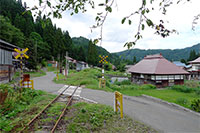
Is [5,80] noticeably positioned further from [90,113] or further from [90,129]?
[90,129]

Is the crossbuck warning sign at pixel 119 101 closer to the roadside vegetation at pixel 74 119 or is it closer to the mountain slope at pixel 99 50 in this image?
the roadside vegetation at pixel 74 119

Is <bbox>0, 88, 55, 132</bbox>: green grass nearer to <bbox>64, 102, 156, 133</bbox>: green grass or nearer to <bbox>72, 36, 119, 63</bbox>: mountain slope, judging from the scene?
<bbox>64, 102, 156, 133</bbox>: green grass

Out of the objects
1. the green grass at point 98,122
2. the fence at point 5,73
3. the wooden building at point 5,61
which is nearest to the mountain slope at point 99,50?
the green grass at point 98,122

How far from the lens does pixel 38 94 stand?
8.70m

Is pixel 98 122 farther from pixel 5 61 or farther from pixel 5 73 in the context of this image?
pixel 5 73

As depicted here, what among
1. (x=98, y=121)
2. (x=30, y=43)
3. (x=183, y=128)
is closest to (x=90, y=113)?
(x=98, y=121)

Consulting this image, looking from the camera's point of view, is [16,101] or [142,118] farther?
[16,101]

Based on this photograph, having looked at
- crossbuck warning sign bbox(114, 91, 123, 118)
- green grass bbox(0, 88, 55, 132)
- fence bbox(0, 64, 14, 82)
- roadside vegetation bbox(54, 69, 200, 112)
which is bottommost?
roadside vegetation bbox(54, 69, 200, 112)

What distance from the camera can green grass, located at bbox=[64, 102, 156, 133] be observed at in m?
4.48

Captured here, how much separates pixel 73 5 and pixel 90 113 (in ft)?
14.9

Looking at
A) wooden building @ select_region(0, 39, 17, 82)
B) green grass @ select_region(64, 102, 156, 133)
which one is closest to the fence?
wooden building @ select_region(0, 39, 17, 82)

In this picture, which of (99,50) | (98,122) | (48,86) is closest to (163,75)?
(48,86)

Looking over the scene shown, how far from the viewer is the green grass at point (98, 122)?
4.48 metres

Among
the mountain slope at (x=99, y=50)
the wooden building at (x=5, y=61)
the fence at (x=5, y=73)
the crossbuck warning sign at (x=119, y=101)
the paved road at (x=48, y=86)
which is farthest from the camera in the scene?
the fence at (x=5, y=73)
